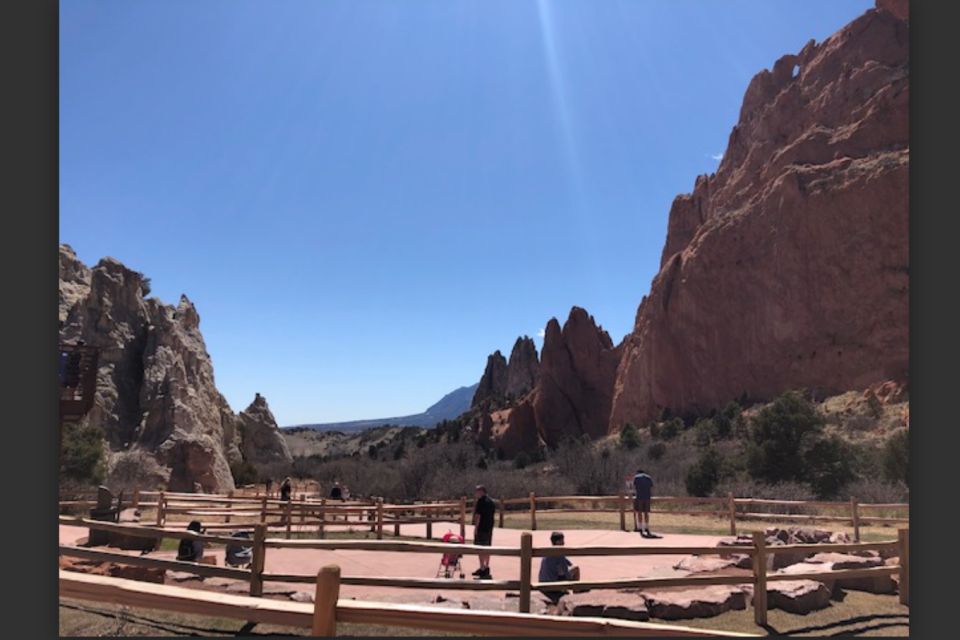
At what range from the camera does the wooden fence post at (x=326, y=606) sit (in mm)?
4223

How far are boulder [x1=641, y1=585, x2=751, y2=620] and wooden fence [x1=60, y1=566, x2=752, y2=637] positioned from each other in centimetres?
338

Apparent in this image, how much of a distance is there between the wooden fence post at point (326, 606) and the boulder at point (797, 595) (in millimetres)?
6620

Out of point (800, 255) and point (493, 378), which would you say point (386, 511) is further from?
point (493, 378)

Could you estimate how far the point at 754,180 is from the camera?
6975 cm

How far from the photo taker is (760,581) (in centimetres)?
768

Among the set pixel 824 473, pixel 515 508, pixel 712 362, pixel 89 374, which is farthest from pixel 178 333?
pixel 712 362

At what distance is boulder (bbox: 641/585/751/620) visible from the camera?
304 inches

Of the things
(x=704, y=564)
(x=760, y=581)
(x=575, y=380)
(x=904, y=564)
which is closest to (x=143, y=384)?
(x=704, y=564)

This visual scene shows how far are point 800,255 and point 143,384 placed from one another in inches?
2257

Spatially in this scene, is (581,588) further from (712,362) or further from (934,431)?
(712,362)

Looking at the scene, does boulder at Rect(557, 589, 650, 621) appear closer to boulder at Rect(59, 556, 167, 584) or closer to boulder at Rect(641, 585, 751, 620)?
boulder at Rect(641, 585, 751, 620)

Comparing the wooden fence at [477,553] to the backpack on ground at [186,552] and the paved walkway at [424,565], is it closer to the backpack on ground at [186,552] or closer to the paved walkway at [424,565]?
the paved walkway at [424,565]

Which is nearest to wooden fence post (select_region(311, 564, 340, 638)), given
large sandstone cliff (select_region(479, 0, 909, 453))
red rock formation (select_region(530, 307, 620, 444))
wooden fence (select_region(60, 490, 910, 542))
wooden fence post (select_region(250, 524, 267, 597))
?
wooden fence post (select_region(250, 524, 267, 597))

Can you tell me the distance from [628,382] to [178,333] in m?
48.5
